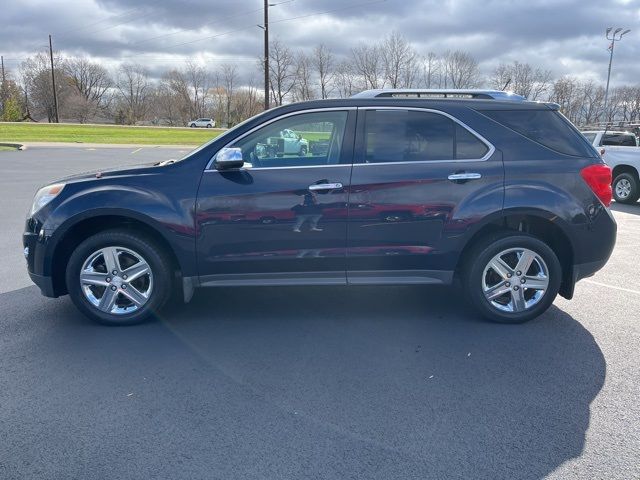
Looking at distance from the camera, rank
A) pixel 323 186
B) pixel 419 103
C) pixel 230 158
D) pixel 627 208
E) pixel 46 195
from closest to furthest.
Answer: pixel 230 158
pixel 323 186
pixel 46 195
pixel 419 103
pixel 627 208

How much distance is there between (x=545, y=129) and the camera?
466 centimetres

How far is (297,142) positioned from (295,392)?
215 centimetres

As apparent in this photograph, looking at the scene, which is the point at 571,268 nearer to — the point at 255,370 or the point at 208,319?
the point at 255,370

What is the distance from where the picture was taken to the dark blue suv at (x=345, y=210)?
4.39 metres

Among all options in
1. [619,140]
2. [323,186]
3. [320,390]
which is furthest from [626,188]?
[320,390]

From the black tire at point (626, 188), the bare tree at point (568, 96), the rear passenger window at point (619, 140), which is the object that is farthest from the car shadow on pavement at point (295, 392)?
the bare tree at point (568, 96)

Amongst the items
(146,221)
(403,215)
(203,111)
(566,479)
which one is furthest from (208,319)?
(203,111)

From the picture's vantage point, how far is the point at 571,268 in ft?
15.4

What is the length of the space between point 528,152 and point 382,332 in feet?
6.50

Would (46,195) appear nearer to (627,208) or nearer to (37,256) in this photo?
(37,256)

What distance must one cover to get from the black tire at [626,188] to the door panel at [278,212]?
36.3 ft

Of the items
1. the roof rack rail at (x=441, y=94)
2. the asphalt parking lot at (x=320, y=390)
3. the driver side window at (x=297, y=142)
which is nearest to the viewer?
the asphalt parking lot at (x=320, y=390)

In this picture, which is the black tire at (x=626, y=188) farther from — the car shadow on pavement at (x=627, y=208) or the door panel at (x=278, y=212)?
the door panel at (x=278, y=212)

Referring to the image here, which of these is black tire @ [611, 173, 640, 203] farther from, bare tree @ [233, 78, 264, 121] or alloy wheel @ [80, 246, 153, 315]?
bare tree @ [233, 78, 264, 121]
